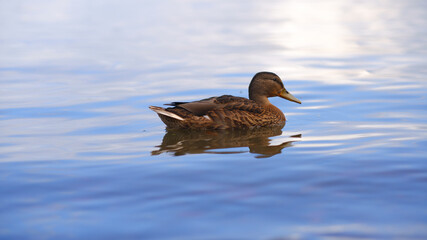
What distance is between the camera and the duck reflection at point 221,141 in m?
7.33

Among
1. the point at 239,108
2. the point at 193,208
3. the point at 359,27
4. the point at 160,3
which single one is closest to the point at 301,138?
the point at 239,108

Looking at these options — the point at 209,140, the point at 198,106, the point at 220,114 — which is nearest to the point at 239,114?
the point at 220,114

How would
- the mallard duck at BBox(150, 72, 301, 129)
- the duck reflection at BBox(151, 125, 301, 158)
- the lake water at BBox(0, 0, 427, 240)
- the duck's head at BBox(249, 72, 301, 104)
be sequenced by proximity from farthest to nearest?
the duck's head at BBox(249, 72, 301, 104)
the mallard duck at BBox(150, 72, 301, 129)
the duck reflection at BBox(151, 125, 301, 158)
the lake water at BBox(0, 0, 427, 240)

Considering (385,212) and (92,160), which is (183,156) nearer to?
(92,160)

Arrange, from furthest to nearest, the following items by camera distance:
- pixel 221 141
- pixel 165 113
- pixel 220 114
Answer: pixel 220 114, pixel 165 113, pixel 221 141

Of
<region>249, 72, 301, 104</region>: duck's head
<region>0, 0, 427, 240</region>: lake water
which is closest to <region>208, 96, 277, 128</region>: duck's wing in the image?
<region>0, 0, 427, 240</region>: lake water

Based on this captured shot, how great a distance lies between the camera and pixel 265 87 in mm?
9781

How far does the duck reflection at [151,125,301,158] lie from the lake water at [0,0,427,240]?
0.09 feet

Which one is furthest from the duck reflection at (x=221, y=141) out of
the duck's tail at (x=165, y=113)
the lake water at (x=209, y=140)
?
the duck's tail at (x=165, y=113)

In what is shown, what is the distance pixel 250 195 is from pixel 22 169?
101 inches

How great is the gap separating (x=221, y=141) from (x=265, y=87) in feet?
6.77

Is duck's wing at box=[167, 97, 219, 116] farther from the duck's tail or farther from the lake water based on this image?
the lake water

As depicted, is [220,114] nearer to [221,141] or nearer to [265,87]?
[221,141]

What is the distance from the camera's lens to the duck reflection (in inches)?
289
